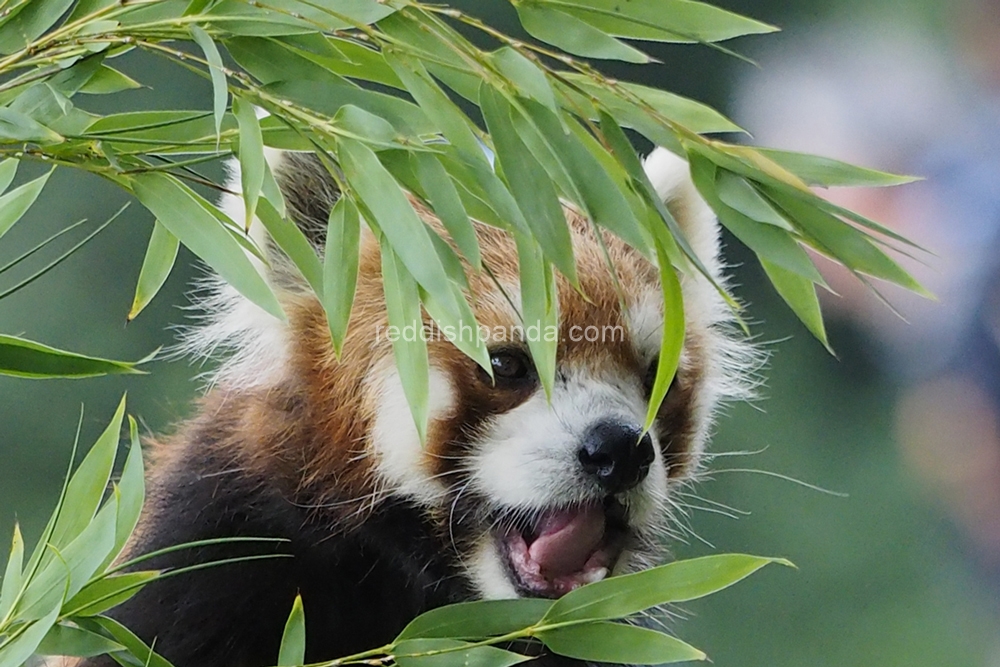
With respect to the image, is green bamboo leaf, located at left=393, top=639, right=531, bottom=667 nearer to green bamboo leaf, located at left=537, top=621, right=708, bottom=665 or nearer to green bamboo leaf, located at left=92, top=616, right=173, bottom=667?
green bamboo leaf, located at left=537, top=621, right=708, bottom=665

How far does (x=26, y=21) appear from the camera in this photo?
849 mm

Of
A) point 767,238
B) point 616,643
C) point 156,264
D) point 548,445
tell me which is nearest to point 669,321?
point 767,238

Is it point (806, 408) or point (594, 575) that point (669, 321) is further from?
point (806, 408)

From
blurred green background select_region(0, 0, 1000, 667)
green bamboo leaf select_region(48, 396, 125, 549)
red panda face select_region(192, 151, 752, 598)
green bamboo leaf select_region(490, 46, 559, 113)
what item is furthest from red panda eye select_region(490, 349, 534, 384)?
blurred green background select_region(0, 0, 1000, 667)

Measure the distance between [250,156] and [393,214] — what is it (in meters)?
0.12

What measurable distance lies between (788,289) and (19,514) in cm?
187

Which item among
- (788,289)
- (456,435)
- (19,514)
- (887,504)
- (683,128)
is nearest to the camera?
(683,128)

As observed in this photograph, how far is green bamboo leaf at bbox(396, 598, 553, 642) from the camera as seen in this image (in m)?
0.96

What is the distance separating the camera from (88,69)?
861 mm

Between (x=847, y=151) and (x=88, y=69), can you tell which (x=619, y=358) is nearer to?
(x=88, y=69)

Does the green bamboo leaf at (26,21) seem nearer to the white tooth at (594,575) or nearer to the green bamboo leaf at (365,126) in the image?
the green bamboo leaf at (365,126)

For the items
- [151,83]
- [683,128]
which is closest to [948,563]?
[683,128]

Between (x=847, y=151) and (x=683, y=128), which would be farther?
(x=847, y=151)

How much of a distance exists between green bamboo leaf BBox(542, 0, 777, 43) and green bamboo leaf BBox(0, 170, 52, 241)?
1.68 feet
